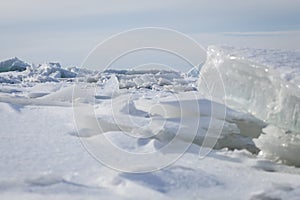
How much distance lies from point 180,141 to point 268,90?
764 mm

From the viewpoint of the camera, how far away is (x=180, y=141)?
3.37 m

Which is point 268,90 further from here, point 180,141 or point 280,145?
point 180,141

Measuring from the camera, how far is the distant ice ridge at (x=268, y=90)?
122 inches

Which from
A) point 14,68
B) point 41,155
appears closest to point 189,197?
point 41,155

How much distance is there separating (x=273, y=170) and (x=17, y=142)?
175 centimetres

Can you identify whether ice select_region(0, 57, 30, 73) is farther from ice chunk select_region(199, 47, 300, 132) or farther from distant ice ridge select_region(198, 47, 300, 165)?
distant ice ridge select_region(198, 47, 300, 165)

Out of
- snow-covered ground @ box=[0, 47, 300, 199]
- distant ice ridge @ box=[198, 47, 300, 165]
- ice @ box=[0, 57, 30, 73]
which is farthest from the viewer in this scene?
ice @ box=[0, 57, 30, 73]

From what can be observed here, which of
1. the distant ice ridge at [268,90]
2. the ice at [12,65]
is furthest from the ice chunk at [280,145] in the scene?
the ice at [12,65]

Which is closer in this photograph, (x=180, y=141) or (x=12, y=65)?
(x=180, y=141)

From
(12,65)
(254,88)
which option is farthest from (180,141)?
(12,65)

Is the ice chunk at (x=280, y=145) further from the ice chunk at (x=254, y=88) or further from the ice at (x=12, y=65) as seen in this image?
the ice at (x=12, y=65)

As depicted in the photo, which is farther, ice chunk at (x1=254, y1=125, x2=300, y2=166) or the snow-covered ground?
ice chunk at (x1=254, y1=125, x2=300, y2=166)

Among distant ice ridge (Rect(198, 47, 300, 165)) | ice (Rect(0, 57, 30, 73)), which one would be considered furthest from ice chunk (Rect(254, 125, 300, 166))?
ice (Rect(0, 57, 30, 73))

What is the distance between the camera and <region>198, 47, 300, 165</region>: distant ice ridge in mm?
3101
